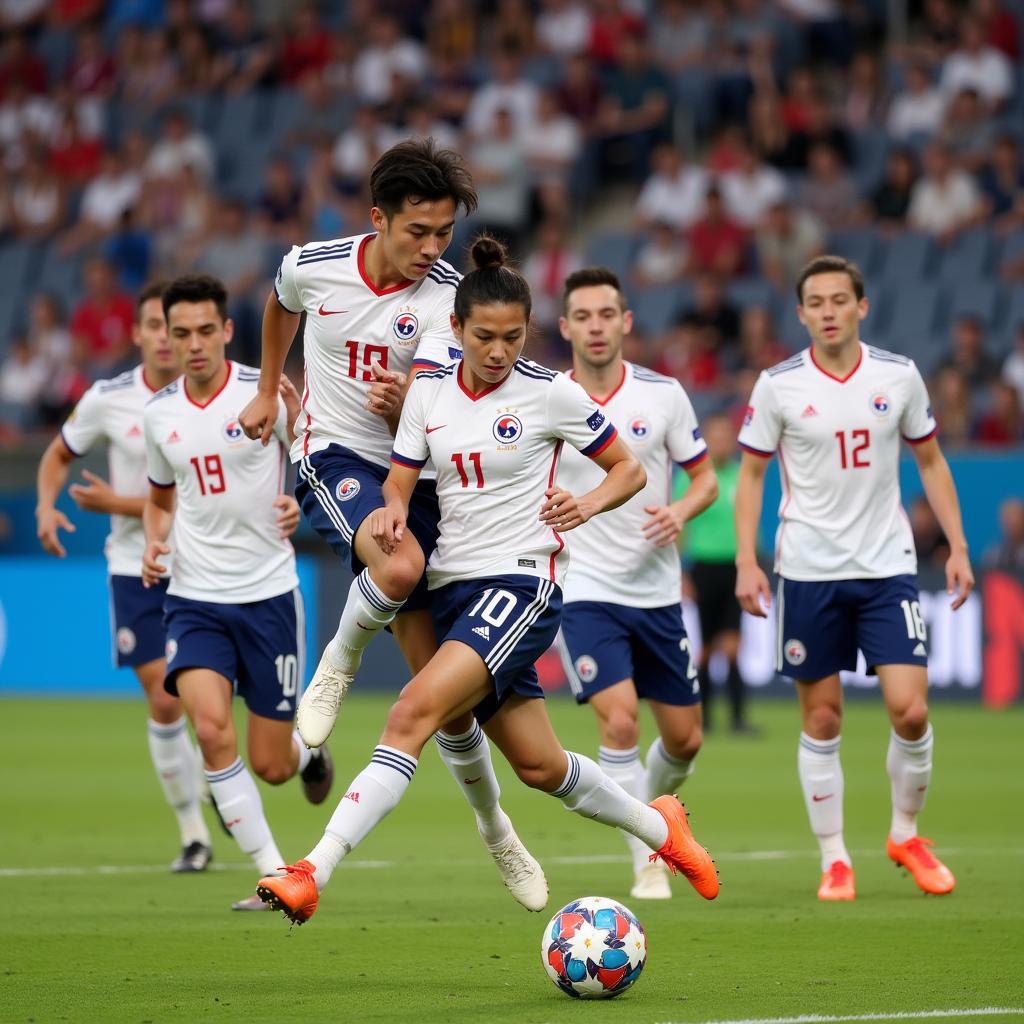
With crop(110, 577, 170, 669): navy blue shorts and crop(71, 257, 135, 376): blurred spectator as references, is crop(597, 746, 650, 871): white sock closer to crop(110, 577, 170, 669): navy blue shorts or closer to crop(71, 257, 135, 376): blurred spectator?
crop(110, 577, 170, 669): navy blue shorts

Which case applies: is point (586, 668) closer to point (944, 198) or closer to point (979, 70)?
point (944, 198)

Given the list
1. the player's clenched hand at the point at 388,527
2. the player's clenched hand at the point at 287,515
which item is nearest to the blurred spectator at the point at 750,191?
the player's clenched hand at the point at 287,515

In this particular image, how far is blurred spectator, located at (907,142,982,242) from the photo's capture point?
19859 mm

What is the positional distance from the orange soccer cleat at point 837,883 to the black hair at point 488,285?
3.22 m

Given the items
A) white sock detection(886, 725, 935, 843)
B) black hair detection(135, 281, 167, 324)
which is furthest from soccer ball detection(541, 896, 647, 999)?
black hair detection(135, 281, 167, 324)

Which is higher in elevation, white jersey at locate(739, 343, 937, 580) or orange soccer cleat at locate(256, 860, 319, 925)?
white jersey at locate(739, 343, 937, 580)

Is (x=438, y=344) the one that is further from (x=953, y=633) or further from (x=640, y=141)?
(x=640, y=141)

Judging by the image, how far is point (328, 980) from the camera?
654 centimetres

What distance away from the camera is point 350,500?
6.98 metres

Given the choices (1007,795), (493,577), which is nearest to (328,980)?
(493,577)

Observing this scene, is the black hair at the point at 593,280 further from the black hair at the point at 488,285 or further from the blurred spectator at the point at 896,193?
Answer: the blurred spectator at the point at 896,193

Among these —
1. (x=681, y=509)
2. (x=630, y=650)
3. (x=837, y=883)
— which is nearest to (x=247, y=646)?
(x=630, y=650)

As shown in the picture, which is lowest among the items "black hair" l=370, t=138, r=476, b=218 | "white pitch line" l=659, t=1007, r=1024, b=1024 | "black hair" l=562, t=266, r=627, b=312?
"white pitch line" l=659, t=1007, r=1024, b=1024

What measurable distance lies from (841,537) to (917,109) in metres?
13.6
